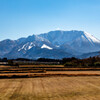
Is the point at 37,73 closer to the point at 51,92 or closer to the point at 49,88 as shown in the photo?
the point at 49,88

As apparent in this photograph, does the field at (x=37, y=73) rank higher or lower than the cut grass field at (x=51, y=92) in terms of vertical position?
higher

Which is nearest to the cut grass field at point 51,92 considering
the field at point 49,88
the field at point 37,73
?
the field at point 49,88

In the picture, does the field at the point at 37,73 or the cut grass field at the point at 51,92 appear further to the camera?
the field at the point at 37,73

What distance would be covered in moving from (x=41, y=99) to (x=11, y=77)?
25.3 metres

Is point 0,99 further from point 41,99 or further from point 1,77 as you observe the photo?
point 1,77

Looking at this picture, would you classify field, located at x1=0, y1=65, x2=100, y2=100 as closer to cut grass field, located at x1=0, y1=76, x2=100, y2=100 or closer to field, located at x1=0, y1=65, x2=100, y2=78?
cut grass field, located at x1=0, y1=76, x2=100, y2=100

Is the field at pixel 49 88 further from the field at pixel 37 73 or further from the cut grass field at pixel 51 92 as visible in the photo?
the field at pixel 37 73

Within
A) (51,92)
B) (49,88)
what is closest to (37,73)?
(49,88)

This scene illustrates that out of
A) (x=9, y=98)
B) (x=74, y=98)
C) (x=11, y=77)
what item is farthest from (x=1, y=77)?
(x=74, y=98)

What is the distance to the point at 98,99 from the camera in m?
20.0

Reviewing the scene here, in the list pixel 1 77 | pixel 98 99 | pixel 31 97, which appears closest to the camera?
pixel 98 99

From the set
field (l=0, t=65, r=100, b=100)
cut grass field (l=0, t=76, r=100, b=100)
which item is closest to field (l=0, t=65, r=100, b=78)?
field (l=0, t=65, r=100, b=100)

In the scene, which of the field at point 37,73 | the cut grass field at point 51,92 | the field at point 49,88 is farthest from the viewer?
the field at point 37,73

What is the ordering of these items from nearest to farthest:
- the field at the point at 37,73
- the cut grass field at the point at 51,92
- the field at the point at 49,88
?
the cut grass field at the point at 51,92 → the field at the point at 49,88 → the field at the point at 37,73
